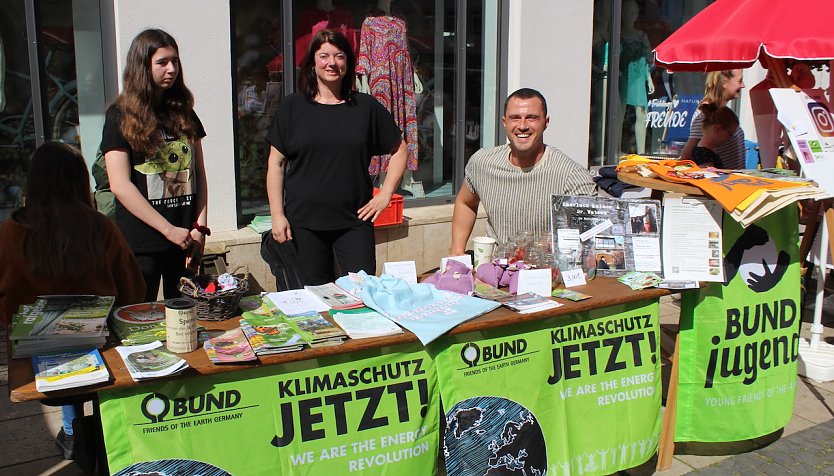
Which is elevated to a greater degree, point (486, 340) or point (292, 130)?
point (292, 130)

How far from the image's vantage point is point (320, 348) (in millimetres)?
2381

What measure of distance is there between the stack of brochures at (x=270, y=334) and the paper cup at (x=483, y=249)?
3.22ft

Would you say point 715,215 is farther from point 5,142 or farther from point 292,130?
point 5,142

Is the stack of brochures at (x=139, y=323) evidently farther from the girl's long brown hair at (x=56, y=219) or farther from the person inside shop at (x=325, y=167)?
the person inside shop at (x=325, y=167)

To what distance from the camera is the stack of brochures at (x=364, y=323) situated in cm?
250

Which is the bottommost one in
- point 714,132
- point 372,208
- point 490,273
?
point 490,273

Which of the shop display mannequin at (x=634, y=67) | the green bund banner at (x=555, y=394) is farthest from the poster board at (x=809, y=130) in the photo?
the shop display mannequin at (x=634, y=67)

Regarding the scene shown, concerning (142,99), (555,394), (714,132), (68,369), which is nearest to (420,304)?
(555,394)

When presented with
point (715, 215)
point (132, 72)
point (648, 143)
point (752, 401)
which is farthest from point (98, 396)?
point (648, 143)

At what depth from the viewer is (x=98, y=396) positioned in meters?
2.13

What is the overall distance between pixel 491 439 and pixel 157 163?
196cm

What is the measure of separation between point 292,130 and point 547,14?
14.2 feet

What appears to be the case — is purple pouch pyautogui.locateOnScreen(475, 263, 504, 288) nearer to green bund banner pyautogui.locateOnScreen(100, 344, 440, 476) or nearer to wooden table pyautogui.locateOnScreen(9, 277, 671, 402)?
wooden table pyautogui.locateOnScreen(9, 277, 671, 402)

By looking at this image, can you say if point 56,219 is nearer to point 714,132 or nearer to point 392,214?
point 392,214
